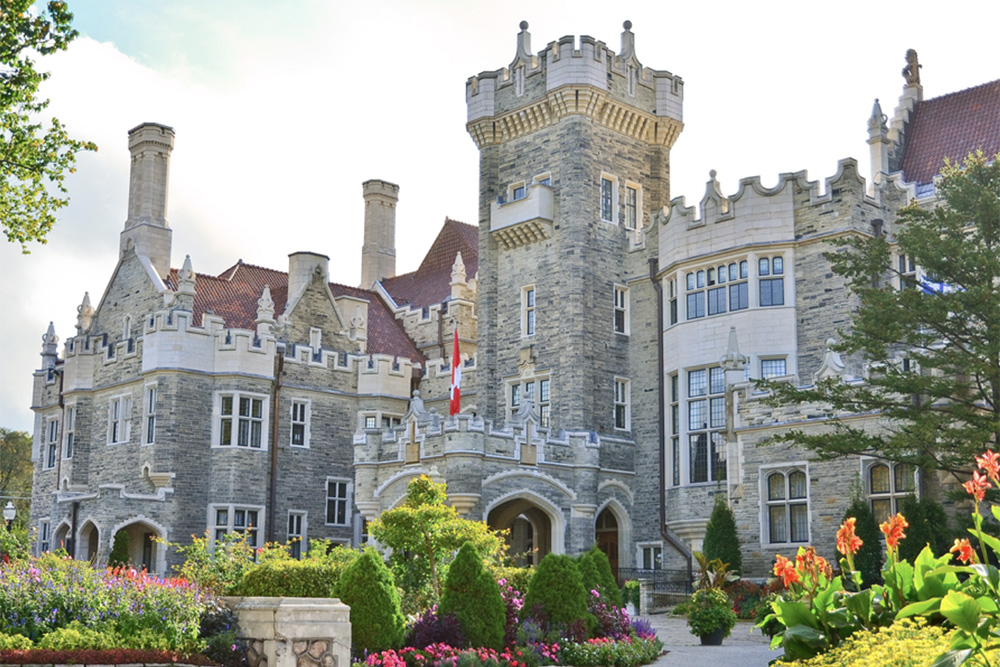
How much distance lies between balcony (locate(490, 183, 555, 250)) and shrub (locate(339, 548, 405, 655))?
17515 mm

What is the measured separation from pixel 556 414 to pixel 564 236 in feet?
14.9

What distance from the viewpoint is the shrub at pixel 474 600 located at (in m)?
15.0

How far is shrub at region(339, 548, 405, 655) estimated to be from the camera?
45.5ft

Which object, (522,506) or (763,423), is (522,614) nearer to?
(763,423)

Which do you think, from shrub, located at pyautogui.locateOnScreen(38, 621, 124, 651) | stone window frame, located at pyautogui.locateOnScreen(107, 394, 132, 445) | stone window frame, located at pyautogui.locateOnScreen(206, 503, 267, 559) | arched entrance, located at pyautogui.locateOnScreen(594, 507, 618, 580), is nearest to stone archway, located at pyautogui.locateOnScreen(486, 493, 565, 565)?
arched entrance, located at pyautogui.locateOnScreen(594, 507, 618, 580)

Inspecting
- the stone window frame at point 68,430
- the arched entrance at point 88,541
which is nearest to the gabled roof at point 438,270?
the stone window frame at point 68,430

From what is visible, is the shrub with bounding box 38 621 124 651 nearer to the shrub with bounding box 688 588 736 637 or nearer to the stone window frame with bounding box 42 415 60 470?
the shrub with bounding box 688 588 736 637

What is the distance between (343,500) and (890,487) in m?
17.0

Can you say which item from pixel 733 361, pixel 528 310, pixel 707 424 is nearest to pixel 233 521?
pixel 528 310

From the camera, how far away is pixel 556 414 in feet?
97.3

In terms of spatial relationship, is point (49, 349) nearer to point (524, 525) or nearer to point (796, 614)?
point (524, 525)

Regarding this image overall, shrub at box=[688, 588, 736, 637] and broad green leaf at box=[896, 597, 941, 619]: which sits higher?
broad green leaf at box=[896, 597, 941, 619]

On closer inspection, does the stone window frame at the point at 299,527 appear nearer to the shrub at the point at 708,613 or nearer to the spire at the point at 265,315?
the spire at the point at 265,315

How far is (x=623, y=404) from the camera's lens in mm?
30297
